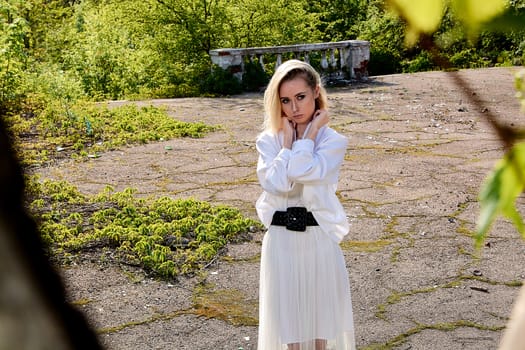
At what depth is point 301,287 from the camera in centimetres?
331

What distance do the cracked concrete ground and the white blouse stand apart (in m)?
0.66

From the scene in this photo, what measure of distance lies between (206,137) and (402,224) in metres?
3.54

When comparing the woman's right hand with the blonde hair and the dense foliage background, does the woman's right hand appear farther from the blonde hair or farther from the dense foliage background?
the dense foliage background

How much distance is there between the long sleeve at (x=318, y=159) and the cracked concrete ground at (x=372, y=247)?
25.0 inches

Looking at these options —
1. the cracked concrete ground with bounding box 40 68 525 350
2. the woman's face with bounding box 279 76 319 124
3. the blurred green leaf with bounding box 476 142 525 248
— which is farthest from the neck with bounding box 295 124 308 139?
the blurred green leaf with bounding box 476 142 525 248

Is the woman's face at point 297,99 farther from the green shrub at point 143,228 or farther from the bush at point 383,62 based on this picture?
the bush at point 383,62

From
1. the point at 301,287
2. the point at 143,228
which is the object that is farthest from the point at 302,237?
the point at 143,228

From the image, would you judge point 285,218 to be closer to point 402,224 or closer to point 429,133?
point 402,224

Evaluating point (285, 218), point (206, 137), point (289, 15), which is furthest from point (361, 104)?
point (285, 218)

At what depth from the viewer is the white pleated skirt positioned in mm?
3305

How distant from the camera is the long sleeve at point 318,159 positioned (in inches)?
128

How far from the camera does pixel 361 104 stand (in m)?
10.7

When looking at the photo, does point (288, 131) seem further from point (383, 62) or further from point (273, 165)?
point (383, 62)

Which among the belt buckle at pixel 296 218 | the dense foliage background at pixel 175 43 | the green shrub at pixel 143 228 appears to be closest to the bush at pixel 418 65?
the dense foliage background at pixel 175 43
